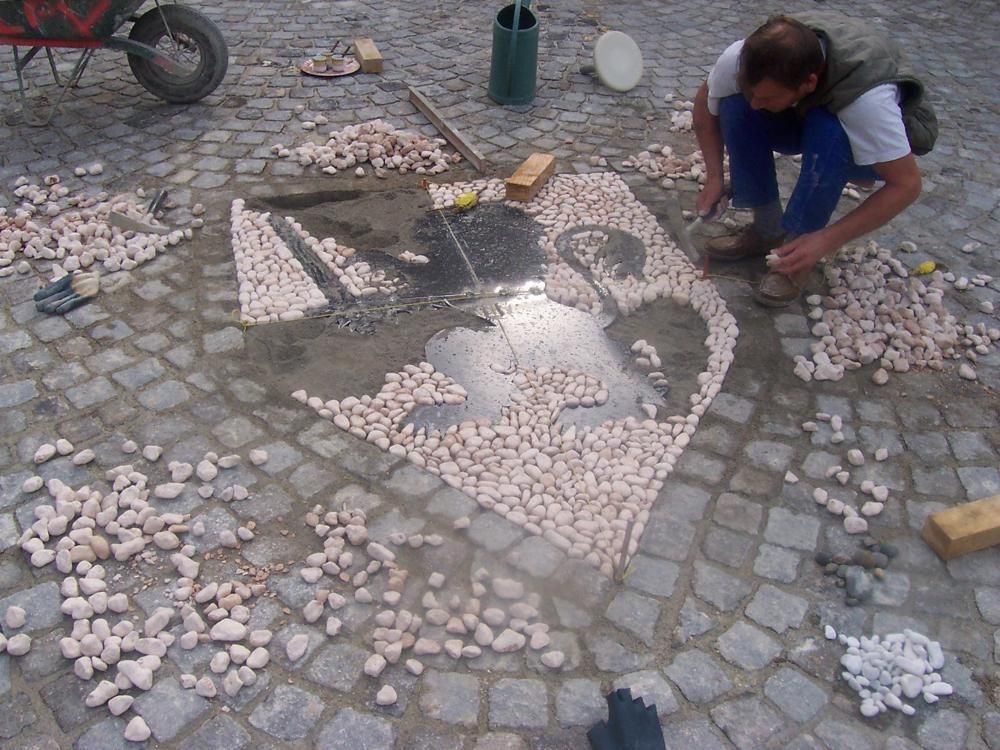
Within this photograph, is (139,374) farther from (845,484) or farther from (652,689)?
(845,484)

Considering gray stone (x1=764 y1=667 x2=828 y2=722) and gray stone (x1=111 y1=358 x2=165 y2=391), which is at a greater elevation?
gray stone (x1=111 y1=358 x2=165 y2=391)

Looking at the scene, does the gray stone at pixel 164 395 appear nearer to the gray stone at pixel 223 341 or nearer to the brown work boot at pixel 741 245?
the gray stone at pixel 223 341

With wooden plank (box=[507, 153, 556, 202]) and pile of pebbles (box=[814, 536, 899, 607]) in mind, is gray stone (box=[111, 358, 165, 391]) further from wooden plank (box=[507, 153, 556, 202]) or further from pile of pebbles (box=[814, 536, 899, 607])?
pile of pebbles (box=[814, 536, 899, 607])

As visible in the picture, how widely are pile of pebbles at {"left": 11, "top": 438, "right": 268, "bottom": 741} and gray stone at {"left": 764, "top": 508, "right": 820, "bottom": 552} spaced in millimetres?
1591

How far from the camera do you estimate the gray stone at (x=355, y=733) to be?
205cm

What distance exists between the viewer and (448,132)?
4.70 meters

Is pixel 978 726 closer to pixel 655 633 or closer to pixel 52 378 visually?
pixel 655 633

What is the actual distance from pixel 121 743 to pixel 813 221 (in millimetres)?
3044

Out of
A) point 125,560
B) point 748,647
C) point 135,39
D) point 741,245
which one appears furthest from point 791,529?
point 135,39

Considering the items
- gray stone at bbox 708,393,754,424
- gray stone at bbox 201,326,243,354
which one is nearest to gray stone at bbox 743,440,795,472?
gray stone at bbox 708,393,754,424

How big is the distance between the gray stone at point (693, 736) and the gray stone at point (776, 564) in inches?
21.6

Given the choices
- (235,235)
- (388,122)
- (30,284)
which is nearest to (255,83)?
(388,122)

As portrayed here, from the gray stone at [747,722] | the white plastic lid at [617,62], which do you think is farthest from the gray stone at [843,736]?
the white plastic lid at [617,62]

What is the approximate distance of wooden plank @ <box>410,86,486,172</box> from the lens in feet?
14.6
